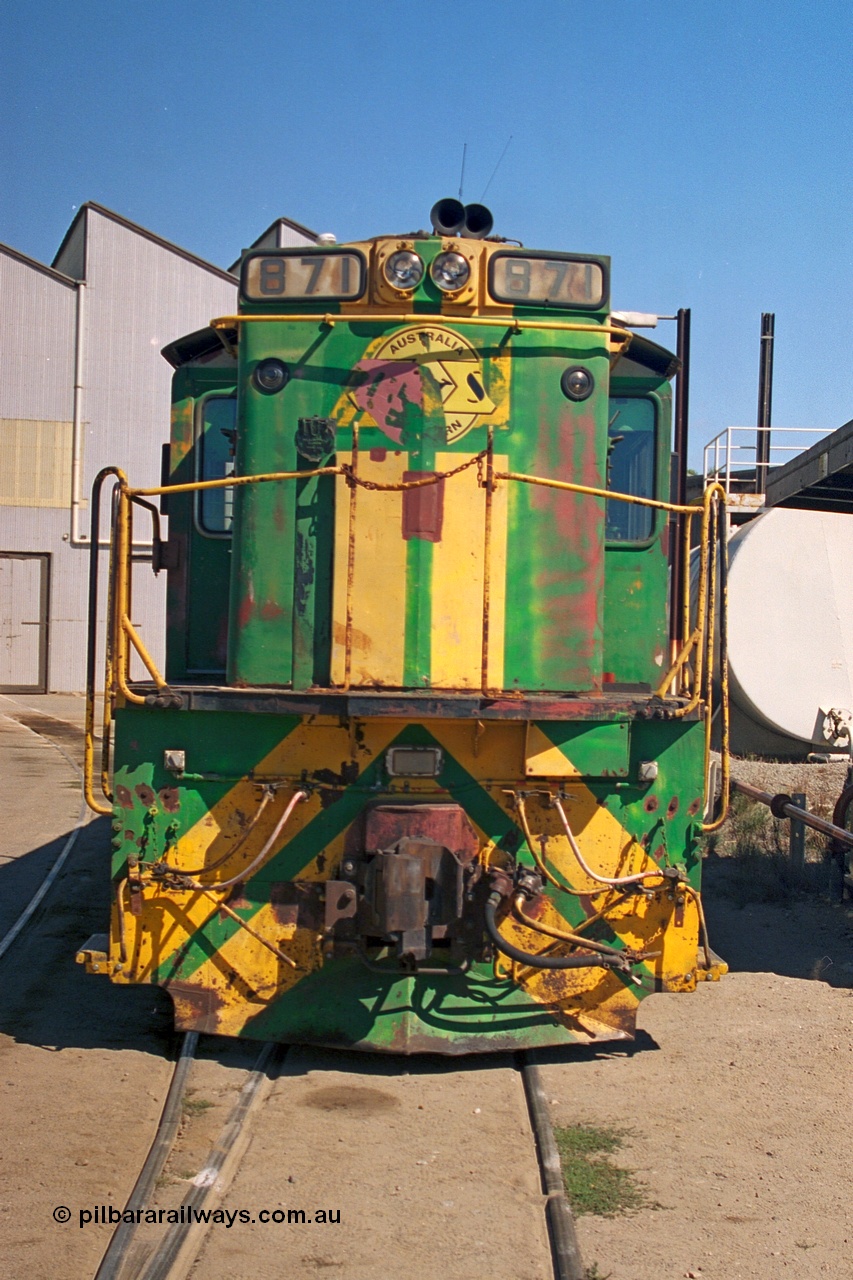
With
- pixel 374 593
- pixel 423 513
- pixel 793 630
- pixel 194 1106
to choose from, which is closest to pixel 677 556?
pixel 423 513

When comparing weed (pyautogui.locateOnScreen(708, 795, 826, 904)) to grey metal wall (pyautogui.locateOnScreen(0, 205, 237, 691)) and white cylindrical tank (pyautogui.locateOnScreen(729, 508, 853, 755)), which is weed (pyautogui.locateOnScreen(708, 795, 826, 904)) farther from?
grey metal wall (pyautogui.locateOnScreen(0, 205, 237, 691))

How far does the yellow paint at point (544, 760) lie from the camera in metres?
5.13

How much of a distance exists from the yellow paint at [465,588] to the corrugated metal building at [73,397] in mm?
19825

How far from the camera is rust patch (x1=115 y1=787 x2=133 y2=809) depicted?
5.20m

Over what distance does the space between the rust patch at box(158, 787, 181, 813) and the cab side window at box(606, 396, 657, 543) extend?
2.56 meters

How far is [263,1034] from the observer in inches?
203

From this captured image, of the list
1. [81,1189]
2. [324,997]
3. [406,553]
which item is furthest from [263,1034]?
[406,553]

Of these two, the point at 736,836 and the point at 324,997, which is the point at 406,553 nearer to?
the point at 324,997

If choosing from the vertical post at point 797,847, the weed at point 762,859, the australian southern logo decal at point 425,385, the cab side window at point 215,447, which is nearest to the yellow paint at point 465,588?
the australian southern logo decal at point 425,385

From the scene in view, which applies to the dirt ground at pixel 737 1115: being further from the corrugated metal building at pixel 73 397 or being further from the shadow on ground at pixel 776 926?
the corrugated metal building at pixel 73 397

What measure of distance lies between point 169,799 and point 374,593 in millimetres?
1232

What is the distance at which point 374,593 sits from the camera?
5.24 metres

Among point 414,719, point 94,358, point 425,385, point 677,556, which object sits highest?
point 94,358

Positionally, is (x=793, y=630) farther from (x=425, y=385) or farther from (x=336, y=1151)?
(x=336, y=1151)
